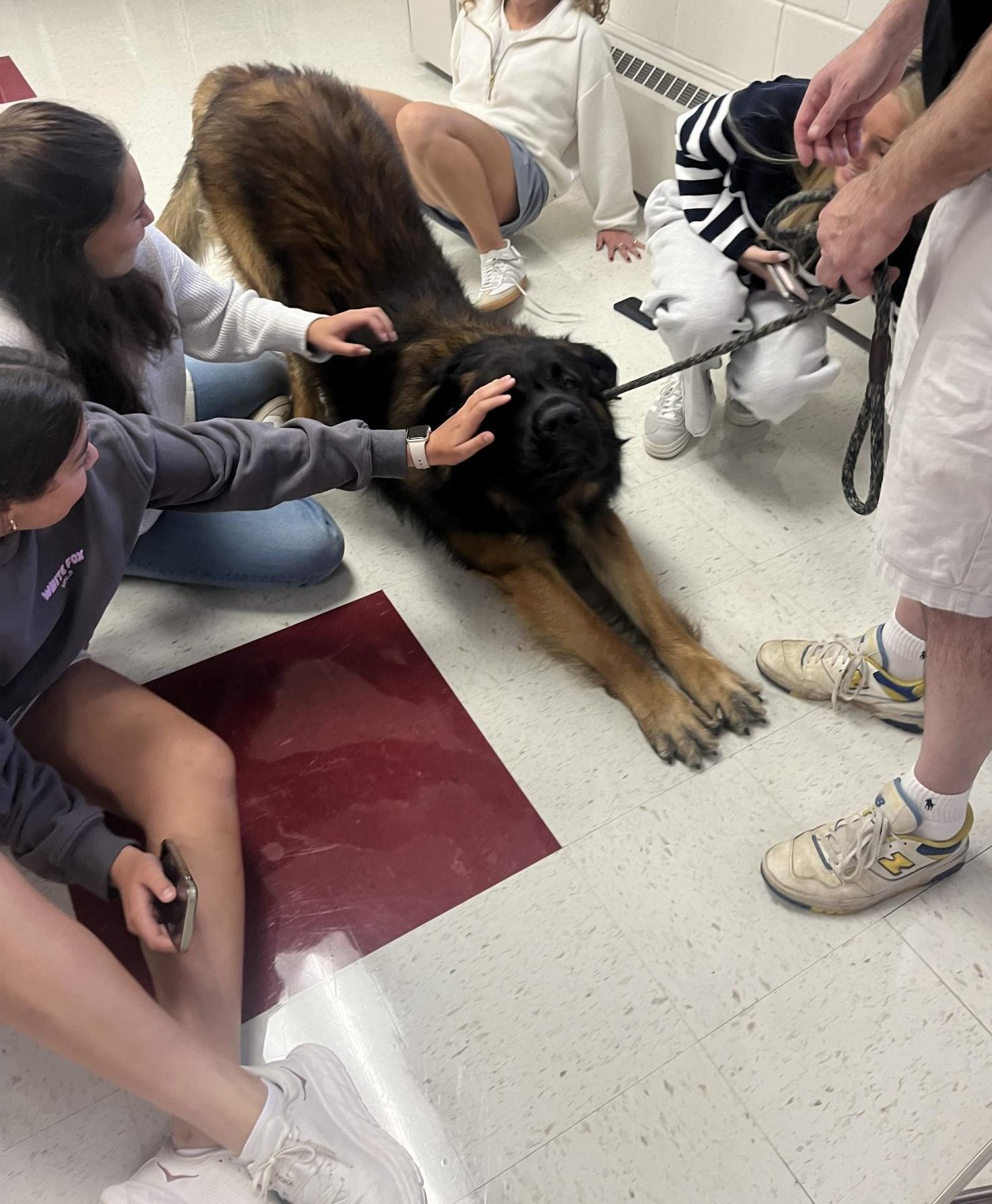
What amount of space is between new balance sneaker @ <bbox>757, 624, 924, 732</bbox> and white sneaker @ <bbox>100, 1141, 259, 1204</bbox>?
1188mm

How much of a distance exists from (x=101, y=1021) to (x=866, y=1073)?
3.28ft

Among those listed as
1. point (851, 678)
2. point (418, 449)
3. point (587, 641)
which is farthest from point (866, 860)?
point (418, 449)

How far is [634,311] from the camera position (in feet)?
8.39

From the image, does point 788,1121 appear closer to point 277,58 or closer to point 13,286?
point 13,286

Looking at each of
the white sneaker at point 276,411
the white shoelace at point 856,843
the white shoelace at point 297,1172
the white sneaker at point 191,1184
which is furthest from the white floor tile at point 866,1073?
the white sneaker at point 276,411

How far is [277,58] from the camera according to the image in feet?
13.0

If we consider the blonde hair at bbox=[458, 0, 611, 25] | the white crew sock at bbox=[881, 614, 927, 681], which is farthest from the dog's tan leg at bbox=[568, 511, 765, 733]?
the blonde hair at bbox=[458, 0, 611, 25]

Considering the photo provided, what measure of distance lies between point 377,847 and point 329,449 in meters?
0.69

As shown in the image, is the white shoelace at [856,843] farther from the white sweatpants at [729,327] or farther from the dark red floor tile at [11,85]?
the dark red floor tile at [11,85]

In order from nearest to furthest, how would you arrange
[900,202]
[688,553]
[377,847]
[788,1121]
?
[900,202]
[788,1121]
[377,847]
[688,553]

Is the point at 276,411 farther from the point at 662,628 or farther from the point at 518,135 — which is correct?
the point at 518,135

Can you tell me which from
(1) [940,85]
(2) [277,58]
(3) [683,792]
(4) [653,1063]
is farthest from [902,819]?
(2) [277,58]

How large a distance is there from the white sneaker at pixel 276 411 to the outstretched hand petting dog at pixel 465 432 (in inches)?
32.5

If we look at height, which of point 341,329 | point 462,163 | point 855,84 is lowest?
point 341,329
